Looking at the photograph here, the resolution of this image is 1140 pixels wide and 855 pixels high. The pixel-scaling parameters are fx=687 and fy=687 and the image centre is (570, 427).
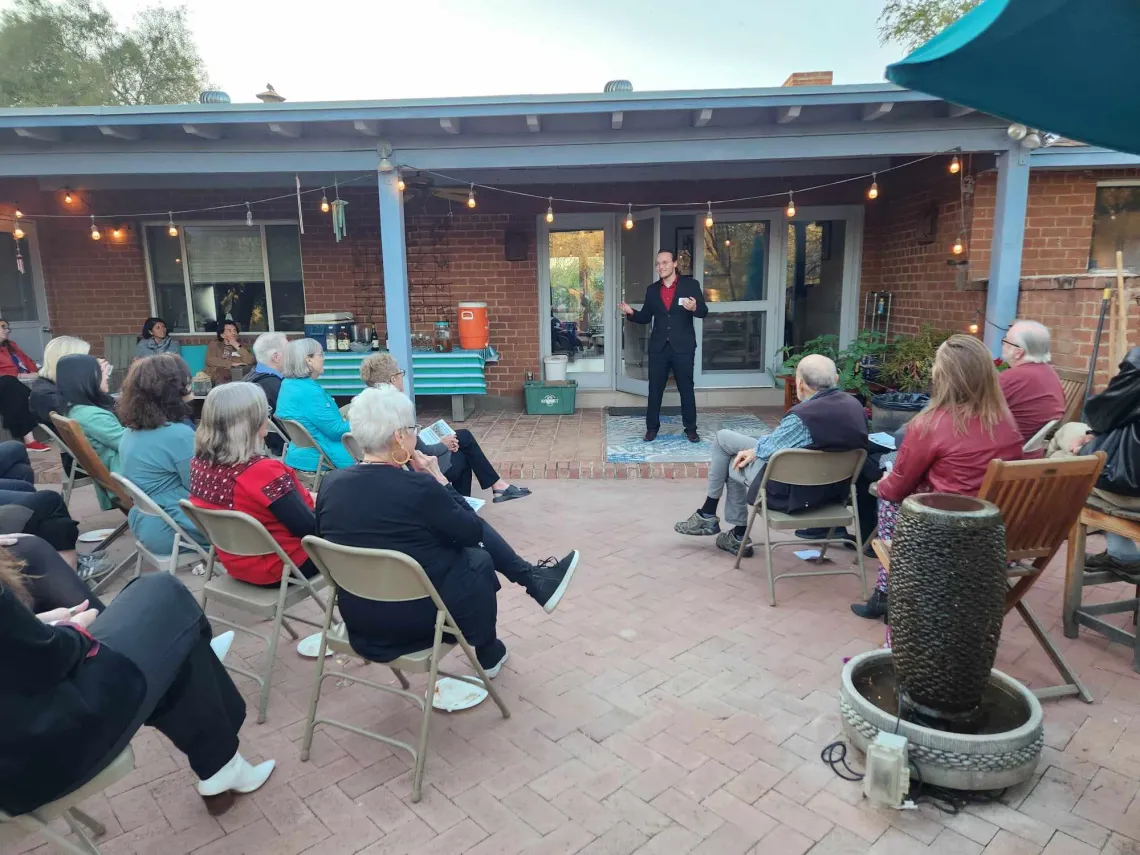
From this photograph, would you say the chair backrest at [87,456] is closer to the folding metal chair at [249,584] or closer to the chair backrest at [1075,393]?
the folding metal chair at [249,584]

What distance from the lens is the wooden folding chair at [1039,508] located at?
2.39 metres

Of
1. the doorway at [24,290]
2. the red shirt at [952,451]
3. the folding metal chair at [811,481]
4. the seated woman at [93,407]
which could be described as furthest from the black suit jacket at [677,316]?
the doorway at [24,290]

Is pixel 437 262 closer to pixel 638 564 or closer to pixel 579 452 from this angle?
pixel 579 452

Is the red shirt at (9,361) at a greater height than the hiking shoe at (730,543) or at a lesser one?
greater

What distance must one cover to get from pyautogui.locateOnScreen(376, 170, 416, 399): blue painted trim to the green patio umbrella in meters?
4.98

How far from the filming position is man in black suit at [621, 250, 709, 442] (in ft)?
21.8

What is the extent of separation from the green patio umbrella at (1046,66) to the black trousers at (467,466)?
345 cm

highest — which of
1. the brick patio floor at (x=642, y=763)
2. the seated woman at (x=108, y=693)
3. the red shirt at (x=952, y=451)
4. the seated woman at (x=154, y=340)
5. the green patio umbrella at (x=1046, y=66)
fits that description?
the green patio umbrella at (x=1046, y=66)

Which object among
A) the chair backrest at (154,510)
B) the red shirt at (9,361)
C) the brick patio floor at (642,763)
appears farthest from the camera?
the red shirt at (9,361)

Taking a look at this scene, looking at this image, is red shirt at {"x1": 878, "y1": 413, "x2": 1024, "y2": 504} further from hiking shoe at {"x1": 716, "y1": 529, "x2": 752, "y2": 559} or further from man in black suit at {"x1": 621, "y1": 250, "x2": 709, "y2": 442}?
man in black suit at {"x1": 621, "y1": 250, "x2": 709, "y2": 442}

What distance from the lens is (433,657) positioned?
2223 millimetres

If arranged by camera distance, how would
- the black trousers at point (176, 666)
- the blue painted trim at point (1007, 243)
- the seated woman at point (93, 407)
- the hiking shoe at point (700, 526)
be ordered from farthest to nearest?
the blue painted trim at point (1007, 243), the hiking shoe at point (700, 526), the seated woman at point (93, 407), the black trousers at point (176, 666)

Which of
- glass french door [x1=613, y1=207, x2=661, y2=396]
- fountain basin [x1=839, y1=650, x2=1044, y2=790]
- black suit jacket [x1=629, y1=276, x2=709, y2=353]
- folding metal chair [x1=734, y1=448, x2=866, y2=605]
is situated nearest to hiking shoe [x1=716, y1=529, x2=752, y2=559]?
folding metal chair [x1=734, y1=448, x2=866, y2=605]

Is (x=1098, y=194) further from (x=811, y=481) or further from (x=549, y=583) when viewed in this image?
(x=549, y=583)
